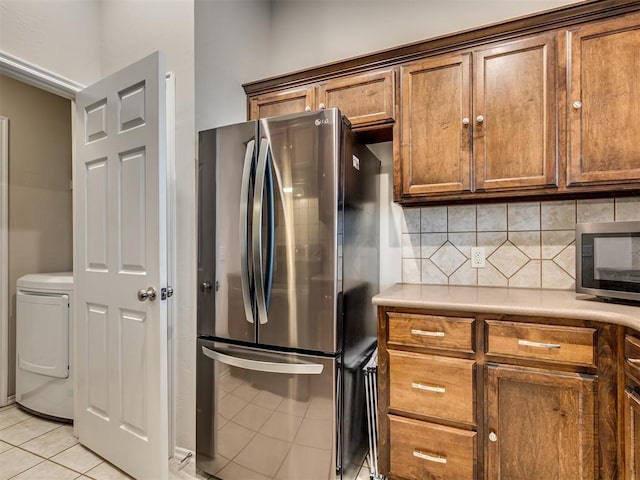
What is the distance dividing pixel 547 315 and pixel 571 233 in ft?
2.55

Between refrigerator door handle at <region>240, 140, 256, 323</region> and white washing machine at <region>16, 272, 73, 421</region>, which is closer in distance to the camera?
refrigerator door handle at <region>240, 140, 256, 323</region>

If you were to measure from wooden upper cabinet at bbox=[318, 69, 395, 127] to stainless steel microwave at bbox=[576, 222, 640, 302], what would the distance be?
3.64 feet

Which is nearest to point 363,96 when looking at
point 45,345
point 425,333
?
point 425,333

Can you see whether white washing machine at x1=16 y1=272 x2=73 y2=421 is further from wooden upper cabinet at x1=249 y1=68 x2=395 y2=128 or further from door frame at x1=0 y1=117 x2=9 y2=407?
wooden upper cabinet at x1=249 y1=68 x2=395 y2=128

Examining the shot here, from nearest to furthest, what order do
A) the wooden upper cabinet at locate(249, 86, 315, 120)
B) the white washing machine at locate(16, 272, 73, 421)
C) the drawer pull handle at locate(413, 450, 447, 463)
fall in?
the drawer pull handle at locate(413, 450, 447, 463)
the wooden upper cabinet at locate(249, 86, 315, 120)
the white washing machine at locate(16, 272, 73, 421)

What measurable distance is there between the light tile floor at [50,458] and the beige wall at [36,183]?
604mm

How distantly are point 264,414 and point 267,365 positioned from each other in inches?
9.7

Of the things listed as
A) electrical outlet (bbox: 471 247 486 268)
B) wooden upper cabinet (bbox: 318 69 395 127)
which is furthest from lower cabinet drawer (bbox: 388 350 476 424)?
wooden upper cabinet (bbox: 318 69 395 127)

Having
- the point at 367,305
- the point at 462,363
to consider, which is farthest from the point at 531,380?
the point at 367,305

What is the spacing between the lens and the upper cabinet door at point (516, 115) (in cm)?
159

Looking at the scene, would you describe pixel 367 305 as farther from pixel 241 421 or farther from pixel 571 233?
pixel 571 233

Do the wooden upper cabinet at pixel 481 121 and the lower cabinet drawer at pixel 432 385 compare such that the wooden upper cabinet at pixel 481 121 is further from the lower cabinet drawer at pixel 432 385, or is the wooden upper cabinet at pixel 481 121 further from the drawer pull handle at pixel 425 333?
the lower cabinet drawer at pixel 432 385

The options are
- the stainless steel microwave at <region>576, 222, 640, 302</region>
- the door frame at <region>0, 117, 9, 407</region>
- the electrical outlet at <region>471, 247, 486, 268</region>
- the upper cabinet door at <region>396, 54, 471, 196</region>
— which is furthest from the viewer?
the door frame at <region>0, 117, 9, 407</region>

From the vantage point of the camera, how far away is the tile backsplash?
182 centimetres
